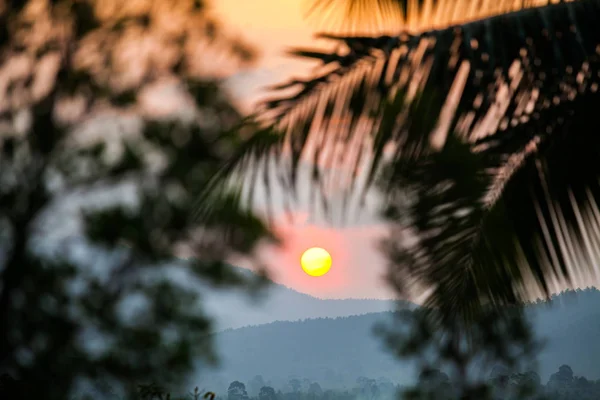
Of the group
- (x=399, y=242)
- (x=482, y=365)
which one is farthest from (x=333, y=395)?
(x=399, y=242)

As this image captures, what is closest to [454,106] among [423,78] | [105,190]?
[423,78]

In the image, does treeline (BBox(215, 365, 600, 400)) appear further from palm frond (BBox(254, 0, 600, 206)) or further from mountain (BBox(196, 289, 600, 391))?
palm frond (BBox(254, 0, 600, 206))

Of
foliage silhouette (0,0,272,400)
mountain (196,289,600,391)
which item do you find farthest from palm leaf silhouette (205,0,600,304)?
mountain (196,289,600,391)

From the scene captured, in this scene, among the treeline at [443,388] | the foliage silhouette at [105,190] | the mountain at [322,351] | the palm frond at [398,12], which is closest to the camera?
the palm frond at [398,12]

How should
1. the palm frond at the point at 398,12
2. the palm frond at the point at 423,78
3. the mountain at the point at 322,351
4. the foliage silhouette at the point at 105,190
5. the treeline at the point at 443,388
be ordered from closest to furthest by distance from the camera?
the palm frond at the point at 423,78, the palm frond at the point at 398,12, the foliage silhouette at the point at 105,190, the treeline at the point at 443,388, the mountain at the point at 322,351

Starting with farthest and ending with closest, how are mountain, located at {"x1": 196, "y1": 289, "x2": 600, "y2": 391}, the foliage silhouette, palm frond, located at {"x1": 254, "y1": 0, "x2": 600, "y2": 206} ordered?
mountain, located at {"x1": 196, "y1": 289, "x2": 600, "y2": 391} < the foliage silhouette < palm frond, located at {"x1": 254, "y1": 0, "x2": 600, "y2": 206}

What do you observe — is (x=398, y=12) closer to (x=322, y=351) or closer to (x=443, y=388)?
(x=443, y=388)

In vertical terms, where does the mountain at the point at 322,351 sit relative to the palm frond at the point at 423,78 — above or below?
above

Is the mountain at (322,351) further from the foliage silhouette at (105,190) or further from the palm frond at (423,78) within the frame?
the palm frond at (423,78)

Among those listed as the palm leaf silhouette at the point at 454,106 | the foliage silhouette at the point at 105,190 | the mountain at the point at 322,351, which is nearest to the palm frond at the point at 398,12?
the palm leaf silhouette at the point at 454,106

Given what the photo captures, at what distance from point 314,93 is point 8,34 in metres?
7.38

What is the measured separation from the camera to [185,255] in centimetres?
953

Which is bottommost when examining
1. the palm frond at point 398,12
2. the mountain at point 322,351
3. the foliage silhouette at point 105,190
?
the palm frond at point 398,12

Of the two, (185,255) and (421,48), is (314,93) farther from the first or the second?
(185,255)
